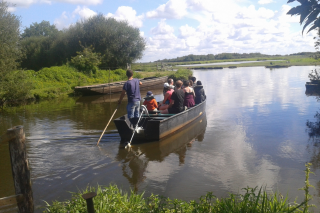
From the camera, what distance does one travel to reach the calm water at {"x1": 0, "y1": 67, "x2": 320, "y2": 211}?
Answer: 18.5ft

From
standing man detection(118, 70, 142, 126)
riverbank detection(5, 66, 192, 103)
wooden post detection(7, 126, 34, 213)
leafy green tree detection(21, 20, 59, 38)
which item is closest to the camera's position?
wooden post detection(7, 126, 34, 213)

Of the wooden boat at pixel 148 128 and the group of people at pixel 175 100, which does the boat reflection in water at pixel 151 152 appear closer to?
the wooden boat at pixel 148 128

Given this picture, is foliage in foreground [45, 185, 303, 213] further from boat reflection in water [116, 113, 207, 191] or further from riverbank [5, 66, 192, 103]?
riverbank [5, 66, 192, 103]

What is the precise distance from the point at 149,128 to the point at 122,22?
2687cm

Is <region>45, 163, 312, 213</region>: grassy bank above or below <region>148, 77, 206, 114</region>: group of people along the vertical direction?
below

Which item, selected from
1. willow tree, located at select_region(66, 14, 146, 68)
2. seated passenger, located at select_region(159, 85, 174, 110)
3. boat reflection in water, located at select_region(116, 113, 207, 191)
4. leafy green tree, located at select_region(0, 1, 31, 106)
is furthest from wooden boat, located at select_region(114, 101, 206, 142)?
willow tree, located at select_region(66, 14, 146, 68)

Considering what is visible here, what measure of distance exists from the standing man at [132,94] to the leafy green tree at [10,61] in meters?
11.4

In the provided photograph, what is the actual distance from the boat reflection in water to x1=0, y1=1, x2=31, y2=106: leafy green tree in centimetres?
1207

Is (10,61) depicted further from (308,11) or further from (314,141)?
(308,11)

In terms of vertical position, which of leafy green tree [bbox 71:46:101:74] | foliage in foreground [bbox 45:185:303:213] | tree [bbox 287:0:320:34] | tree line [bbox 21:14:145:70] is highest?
tree line [bbox 21:14:145:70]

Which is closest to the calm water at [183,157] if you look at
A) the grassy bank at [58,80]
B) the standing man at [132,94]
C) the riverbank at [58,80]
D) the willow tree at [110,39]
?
the standing man at [132,94]

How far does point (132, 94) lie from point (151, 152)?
1778mm

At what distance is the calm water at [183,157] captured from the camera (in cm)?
565

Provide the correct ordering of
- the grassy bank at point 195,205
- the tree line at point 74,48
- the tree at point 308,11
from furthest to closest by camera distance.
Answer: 1. the tree line at point 74,48
2. the grassy bank at point 195,205
3. the tree at point 308,11
